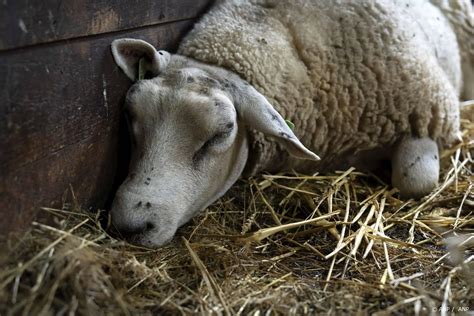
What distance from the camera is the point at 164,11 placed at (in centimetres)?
271

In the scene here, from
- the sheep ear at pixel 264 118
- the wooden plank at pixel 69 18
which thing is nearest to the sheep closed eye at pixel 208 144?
the sheep ear at pixel 264 118

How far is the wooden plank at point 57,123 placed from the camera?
5.99 ft

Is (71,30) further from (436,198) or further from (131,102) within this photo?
(436,198)

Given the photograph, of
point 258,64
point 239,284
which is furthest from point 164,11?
point 239,284

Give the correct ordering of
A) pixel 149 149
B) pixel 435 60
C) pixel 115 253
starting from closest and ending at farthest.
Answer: pixel 115 253 → pixel 149 149 → pixel 435 60

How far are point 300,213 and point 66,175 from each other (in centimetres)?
115

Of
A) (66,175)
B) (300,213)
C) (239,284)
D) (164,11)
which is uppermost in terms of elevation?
(164,11)

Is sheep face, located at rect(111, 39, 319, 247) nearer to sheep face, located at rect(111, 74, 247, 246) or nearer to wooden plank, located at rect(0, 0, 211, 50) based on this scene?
sheep face, located at rect(111, 74, 247, 246)

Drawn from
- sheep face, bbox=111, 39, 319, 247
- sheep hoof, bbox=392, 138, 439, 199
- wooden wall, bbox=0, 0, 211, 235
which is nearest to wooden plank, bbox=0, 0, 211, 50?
wooden wall, bbox=0, 0, 211, 235

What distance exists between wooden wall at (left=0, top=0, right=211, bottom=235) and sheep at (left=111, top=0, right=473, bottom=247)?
0.13m

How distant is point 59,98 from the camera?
2039 mm

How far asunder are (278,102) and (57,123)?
1.10 metres

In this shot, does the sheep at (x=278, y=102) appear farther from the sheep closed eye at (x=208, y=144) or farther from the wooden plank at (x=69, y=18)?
the wooden plank at (x=69, y=18)

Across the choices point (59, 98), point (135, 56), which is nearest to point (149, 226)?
point (59, 98)
